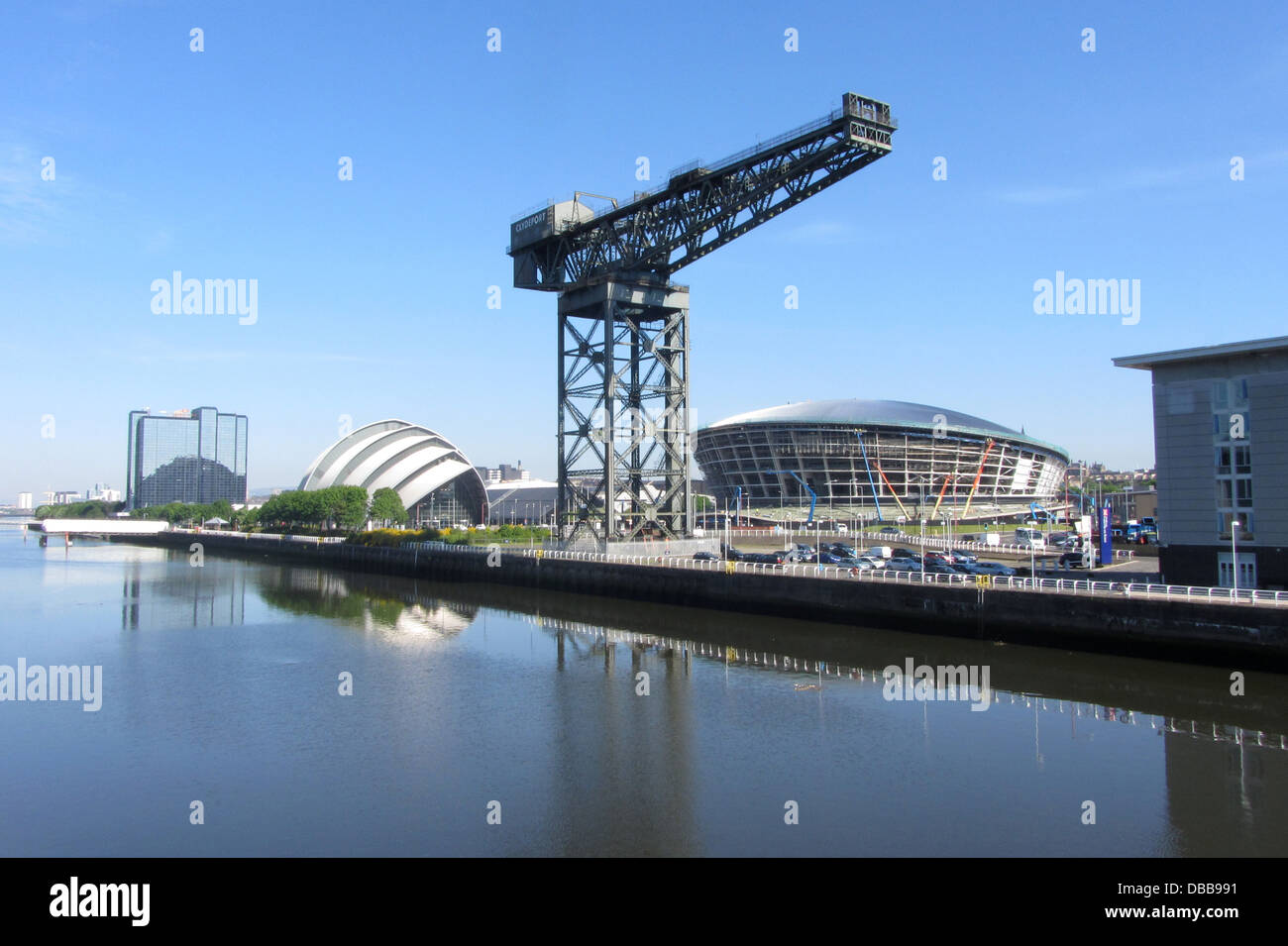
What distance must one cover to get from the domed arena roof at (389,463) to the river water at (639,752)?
215 ft

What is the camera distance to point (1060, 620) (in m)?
27.6

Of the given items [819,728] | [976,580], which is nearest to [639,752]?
[819,728]

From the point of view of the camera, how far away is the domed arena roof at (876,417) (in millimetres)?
90438

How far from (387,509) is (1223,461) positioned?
73.5m

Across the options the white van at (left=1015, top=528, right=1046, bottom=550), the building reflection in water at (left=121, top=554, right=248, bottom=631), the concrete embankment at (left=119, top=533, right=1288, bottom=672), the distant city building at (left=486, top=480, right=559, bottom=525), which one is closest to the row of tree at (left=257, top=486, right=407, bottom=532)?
the building reflection in water at (left=121, top=554, right=248, bottom=631)

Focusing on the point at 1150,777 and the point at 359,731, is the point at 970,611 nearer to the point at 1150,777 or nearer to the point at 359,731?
the point at 1150,777

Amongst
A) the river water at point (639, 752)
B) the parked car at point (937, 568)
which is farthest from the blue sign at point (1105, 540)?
the river water at point (639, 752)

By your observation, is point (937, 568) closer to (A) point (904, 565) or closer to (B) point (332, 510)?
(A) point (904, 565)

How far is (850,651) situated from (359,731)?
1609 centimetres

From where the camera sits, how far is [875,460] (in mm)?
92062

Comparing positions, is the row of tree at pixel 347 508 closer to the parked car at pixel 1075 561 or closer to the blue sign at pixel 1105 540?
the parked car at pixel 1075 561

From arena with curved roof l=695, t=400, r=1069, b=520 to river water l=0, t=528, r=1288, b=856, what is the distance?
199 feet
